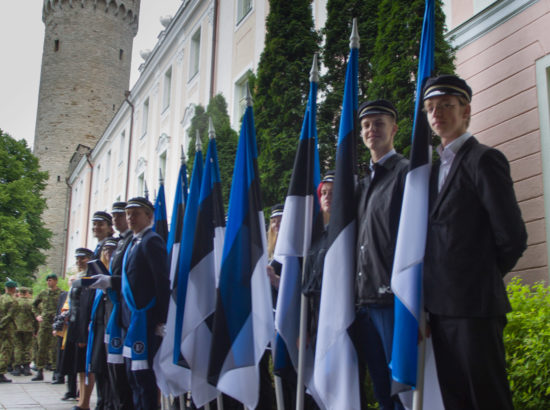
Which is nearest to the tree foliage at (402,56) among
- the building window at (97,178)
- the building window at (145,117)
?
the building window at (145,117)

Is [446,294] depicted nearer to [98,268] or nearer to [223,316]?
[223,316]

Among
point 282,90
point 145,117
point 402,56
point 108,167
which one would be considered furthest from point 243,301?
point 108,167

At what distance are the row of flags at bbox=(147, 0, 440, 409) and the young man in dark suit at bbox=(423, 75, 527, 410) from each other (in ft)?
0.39

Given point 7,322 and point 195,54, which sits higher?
point 195,54

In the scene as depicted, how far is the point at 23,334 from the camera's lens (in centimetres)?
1281

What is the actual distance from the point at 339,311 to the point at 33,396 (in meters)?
7.08

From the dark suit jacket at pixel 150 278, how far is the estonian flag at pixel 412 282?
119 inches

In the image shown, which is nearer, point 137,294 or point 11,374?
point 137,294

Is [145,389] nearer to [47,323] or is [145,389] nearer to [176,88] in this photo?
[47,323]

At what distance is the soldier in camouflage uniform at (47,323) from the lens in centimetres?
1212

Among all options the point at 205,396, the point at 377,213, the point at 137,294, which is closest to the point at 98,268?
the point at 137,294

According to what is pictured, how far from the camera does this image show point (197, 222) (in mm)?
5238

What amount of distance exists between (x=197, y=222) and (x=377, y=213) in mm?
2369

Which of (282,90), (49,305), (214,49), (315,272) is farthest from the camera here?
(214,49)
